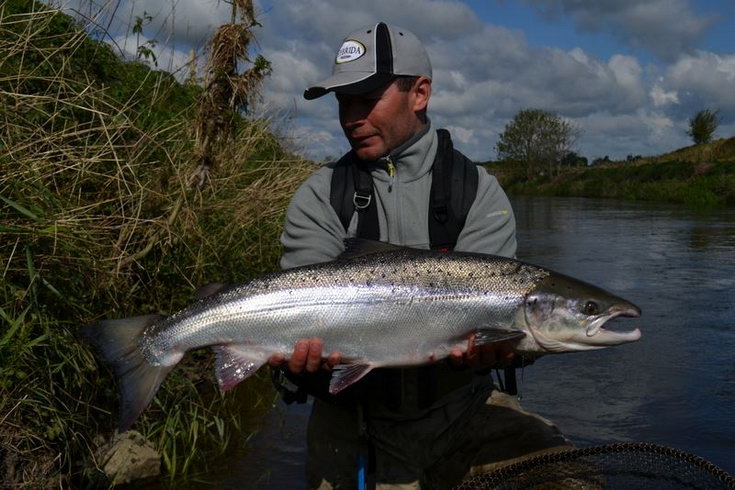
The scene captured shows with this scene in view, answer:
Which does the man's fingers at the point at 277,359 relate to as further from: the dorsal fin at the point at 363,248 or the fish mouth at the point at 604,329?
the fish mouth at the point at 604,329

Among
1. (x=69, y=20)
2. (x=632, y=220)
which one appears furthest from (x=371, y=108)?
(x=632, y=220)

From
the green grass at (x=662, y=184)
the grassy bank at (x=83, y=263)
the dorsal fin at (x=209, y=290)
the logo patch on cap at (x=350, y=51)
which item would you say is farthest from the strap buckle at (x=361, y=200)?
the green grass at (x=662, y=184)

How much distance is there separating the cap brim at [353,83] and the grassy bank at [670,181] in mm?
35965

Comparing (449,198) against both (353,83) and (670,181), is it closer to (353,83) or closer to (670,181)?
(353,83)

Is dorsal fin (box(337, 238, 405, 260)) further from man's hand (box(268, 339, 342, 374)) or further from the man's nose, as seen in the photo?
the man's nose

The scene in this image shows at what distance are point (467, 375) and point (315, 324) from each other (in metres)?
0.97

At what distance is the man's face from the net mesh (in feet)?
5.38

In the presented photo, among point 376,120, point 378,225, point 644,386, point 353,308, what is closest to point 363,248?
point 353,308

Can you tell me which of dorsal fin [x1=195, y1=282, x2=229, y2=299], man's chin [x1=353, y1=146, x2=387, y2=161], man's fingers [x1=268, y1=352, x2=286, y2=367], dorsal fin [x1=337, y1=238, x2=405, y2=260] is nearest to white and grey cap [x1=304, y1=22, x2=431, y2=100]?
man's chin [x1=353, y1=146, x2=387, y2=161]

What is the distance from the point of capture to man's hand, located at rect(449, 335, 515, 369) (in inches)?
135

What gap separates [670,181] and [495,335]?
153 ft

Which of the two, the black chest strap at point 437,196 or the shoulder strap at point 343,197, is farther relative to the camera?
the shoulder strap at point 343,197

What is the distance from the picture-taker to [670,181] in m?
46.3

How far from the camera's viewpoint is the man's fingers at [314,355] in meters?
3.40
